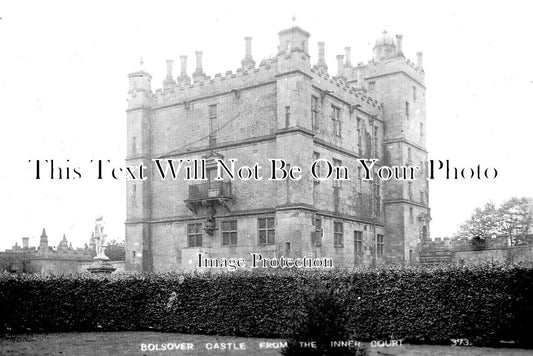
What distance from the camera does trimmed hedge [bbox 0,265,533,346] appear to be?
1655 cm

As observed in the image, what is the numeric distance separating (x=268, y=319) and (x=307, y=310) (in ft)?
25.6

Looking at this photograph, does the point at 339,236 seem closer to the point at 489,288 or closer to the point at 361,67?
the point at 361,67

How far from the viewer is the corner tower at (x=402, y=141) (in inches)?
1528

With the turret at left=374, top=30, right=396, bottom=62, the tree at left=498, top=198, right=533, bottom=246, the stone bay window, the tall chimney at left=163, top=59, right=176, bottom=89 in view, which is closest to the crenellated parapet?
the turret at left=374, top=30, right=396, bottom=62

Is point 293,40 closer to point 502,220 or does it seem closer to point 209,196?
point 209,196

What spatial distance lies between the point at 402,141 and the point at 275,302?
2317 cm

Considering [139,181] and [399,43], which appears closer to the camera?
[139,181]

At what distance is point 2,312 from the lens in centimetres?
2066

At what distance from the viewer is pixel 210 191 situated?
32.8 metres

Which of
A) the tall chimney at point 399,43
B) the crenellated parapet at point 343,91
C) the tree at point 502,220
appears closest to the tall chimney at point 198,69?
the crenellated parapet at point 343,91

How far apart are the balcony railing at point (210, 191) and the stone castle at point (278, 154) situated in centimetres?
6

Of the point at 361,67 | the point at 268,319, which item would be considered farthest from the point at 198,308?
the point at 361,67

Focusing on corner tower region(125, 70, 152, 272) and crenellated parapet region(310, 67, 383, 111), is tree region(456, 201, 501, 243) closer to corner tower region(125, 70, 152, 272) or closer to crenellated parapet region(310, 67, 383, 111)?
crenellated parapet region(310, 67, 383, 111)

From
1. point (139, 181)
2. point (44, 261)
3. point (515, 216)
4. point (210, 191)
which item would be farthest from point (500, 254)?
point (44, 261)
